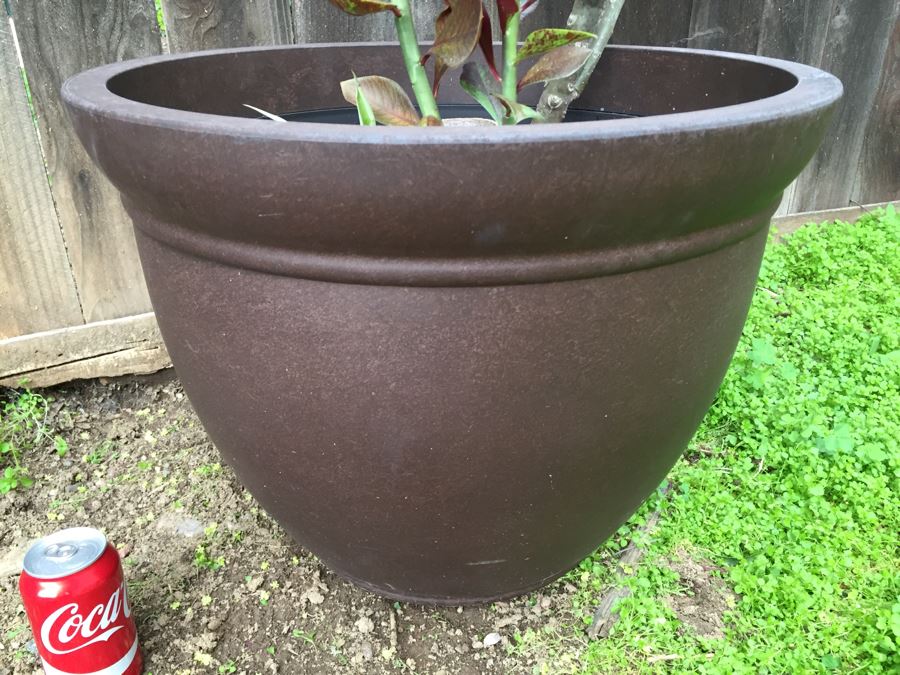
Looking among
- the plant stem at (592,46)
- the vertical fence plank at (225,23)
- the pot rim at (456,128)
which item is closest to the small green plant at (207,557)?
the pot rim at (456,128)

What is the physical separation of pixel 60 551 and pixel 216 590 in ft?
1.09

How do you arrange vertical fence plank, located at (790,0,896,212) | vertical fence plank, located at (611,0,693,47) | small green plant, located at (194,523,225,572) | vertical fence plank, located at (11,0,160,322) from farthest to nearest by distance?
vertical fence plank, located at (790,0,896,212) → vertical fence plank, located at (611,0,693,47) → vertical fence plank, located at (11,0,160,322) → small green plant, located at (194,523,225,572)

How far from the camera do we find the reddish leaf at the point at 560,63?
3.44ft

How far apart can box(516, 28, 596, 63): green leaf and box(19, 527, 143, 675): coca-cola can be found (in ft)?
3.09

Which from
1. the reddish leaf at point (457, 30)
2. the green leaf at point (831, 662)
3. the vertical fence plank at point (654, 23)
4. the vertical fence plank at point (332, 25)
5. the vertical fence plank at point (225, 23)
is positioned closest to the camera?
the reddish leaf at point (457, 30)

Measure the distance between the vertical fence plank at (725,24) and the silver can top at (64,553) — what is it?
2115 mm

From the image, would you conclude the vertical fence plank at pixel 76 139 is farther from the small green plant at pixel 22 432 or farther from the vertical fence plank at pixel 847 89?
the vertical fence plank at pixel 847 89

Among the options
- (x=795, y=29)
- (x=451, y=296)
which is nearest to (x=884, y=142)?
(x=795, y=29)

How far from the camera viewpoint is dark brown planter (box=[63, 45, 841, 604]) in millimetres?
718

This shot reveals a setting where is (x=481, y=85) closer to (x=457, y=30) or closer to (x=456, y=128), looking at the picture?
(x=457, y=30)

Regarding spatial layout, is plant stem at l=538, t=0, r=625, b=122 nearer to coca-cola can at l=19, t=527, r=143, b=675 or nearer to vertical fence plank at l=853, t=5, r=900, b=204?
coca-cola can at l=19, t=527, r=143, b=675

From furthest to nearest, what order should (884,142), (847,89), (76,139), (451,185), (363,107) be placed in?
1. (884,142)
2. (847,89)
3. (76,139)
4. (363,107)
5. (451,185)

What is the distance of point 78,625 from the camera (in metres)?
1.09

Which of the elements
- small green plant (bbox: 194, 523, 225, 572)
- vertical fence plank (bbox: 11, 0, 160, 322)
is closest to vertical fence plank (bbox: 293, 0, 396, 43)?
vertical fence plank (bbox: 11, 0, 160, 322)
